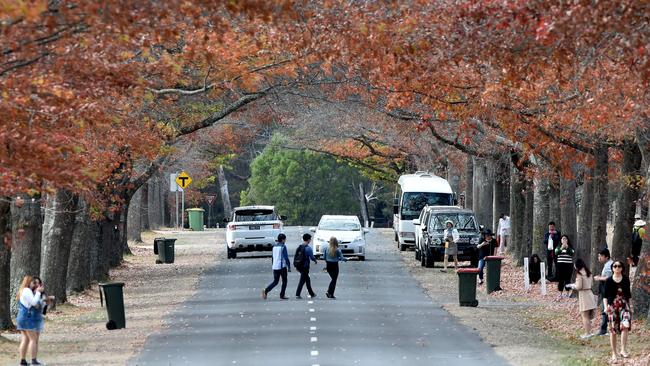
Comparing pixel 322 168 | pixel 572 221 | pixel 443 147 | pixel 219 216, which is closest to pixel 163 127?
pixel 572 221

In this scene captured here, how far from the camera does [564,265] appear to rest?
33.5 m

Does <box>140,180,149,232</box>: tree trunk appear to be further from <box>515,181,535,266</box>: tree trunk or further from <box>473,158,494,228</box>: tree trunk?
<box>515,181,535,266</box>: tree trunk

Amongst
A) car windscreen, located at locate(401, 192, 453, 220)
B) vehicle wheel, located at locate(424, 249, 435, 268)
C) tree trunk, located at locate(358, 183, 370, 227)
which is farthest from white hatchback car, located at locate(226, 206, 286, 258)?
tree trunk, located at locate(358, 183, 370, 227)

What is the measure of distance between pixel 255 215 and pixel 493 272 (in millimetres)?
13376

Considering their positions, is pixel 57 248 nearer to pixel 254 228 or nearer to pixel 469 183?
pixel 254 228

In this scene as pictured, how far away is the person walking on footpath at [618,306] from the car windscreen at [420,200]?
31.6 m

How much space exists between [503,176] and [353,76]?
62.5 feet

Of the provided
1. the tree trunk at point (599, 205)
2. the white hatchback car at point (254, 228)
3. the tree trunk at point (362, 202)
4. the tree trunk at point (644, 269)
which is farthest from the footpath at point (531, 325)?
the tree trunk at point (362, 202)

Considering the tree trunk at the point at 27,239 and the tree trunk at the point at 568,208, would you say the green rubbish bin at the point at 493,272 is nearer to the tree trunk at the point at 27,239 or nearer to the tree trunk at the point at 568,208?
the tree trunk at the point at 568,208

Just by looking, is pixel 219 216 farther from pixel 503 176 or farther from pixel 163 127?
pixel 163 127

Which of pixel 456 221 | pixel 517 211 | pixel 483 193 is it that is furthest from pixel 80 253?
pixel 483 193

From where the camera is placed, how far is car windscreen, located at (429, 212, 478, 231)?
44188mm

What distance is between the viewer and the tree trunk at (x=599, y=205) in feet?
101

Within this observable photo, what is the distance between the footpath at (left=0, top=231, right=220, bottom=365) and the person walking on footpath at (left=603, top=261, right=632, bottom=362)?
741cm
